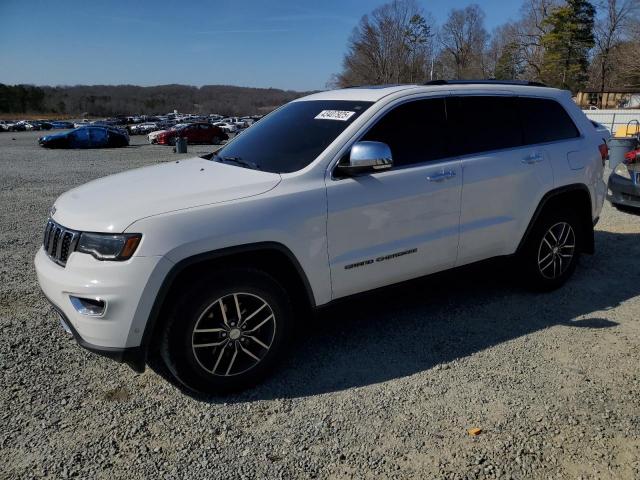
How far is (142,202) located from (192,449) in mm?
1388

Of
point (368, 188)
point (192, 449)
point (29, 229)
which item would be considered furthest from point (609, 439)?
point (29, 229)

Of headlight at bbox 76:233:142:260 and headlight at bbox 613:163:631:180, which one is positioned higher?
headlight at bbox 76:233:142:260

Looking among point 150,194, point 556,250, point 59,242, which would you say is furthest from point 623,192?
point 59,242

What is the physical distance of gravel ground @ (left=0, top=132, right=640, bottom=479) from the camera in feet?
8.46

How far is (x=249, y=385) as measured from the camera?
3215 millimetres

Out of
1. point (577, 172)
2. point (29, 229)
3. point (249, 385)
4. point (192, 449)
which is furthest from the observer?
point (29, 229)

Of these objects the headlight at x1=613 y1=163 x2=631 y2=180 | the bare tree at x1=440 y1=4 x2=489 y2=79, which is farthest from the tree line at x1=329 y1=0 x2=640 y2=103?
the headlight at x1=613 y1=163 x2=631 y2=180

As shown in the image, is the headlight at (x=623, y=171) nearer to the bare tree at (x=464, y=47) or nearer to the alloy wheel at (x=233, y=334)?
the alloy wheel at (x=233, y=334)

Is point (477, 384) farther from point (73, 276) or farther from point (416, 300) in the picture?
point (73, 276)

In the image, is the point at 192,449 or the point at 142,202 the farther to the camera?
the point at 142,202

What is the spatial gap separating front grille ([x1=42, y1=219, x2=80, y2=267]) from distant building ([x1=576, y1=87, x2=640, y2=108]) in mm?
47901

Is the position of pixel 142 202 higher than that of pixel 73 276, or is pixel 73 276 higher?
pixel 142 202

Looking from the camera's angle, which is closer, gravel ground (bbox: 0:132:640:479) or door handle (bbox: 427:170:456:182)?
gravel ground (bbox: 0:132:640:479)

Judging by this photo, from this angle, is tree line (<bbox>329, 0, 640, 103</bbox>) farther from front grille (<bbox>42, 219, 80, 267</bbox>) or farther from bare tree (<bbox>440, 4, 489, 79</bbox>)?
front grille (<bbox>42, 219, 80, 267</bbox>)
